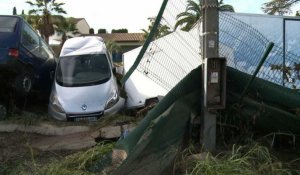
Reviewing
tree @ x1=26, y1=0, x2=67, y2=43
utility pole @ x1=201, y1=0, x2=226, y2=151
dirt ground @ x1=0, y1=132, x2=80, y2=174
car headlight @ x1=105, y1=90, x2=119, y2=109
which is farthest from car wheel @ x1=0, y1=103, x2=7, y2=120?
tree @ x1=26, y1=0, x2=67, y2=43

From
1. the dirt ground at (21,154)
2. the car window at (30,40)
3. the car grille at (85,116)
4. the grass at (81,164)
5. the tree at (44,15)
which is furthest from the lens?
the tree at (44,15)

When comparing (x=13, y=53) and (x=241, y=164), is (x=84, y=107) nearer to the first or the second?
(x=13, y=53)

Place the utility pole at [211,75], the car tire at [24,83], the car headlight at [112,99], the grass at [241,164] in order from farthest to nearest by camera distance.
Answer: the car headlight at [112,99] → the car tire at [24,83] → the utility pole at [211,75] → the grass at [241,164]

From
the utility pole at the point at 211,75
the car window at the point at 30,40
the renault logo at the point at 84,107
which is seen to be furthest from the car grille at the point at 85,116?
the utility pole at the point at 211,75

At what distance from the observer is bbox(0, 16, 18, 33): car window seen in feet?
35.6

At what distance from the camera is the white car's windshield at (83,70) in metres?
11.7

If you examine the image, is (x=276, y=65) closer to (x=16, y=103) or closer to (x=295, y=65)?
(x=295, y=65)

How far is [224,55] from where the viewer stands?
6172 mm

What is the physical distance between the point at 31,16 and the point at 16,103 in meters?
29.9

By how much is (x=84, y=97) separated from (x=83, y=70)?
4.20 feet

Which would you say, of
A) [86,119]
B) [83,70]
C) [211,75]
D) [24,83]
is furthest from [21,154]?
[83,70]

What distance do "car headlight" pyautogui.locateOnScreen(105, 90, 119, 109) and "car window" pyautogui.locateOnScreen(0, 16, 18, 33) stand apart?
2.75 m

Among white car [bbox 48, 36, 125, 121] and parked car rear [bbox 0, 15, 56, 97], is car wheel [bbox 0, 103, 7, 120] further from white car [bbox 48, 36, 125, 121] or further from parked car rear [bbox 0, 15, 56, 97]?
white car [bbox 48, 36, 125, 121]

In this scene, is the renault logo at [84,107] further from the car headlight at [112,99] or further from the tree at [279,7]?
the tree at [279,7]
